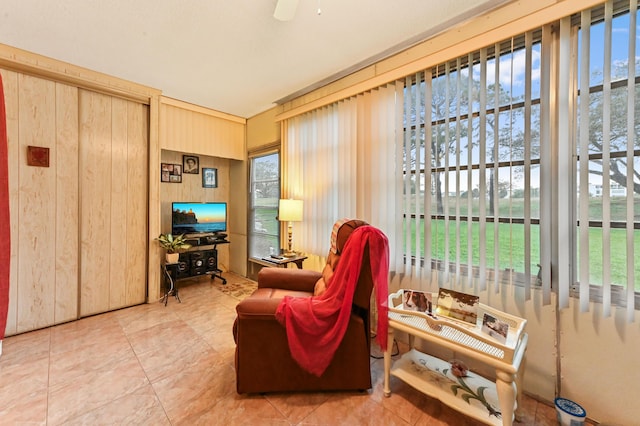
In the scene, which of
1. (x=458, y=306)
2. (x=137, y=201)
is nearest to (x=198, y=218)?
(x=137, y=201)

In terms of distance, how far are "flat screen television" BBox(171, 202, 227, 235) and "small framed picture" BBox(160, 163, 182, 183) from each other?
0.49 m

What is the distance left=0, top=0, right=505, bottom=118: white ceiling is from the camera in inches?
72.3

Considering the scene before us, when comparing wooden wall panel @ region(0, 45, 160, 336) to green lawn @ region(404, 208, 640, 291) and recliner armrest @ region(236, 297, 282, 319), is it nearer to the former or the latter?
recliner armrest @ region(236, 297, 282, 319)

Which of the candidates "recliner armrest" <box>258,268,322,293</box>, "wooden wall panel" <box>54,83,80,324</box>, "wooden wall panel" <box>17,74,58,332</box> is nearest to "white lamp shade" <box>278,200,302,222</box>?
"recliner armrest" <box>258,268,322,293</box>

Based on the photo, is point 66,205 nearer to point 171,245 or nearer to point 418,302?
point 171,245

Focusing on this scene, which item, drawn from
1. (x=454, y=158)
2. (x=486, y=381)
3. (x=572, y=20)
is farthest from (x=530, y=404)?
(x=572, y=20)

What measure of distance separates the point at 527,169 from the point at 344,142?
1586 mm

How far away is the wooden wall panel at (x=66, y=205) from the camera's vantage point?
2596mm

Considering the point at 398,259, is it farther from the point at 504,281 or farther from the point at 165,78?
the point at 165,78

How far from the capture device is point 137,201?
3135 millimetres

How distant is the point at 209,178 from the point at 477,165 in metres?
3.94

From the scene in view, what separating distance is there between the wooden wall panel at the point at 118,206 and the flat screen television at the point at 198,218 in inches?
27.3

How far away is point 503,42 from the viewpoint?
A: 69.3 inches

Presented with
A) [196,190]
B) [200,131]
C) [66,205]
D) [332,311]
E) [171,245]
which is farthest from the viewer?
[196,190]
